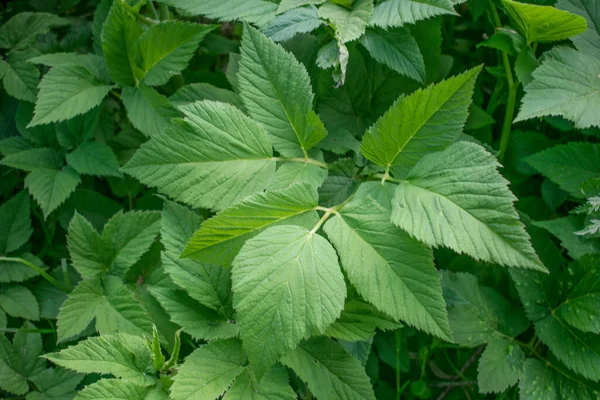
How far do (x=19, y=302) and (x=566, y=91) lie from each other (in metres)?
1.57

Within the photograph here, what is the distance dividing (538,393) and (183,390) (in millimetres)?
854

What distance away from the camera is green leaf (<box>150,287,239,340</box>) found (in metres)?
1.26

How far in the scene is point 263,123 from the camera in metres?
1.21

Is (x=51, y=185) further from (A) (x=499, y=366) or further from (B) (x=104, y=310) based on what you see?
(A) (x=499, y=366)

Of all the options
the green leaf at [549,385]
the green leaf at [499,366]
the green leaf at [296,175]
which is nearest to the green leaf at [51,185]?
the green leaf at [296,175]

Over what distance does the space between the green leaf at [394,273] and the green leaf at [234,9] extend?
23.9 inches

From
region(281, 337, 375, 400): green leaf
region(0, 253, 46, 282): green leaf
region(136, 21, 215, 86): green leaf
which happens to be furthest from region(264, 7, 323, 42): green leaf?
region(0, 253, 46, 282): green leaf

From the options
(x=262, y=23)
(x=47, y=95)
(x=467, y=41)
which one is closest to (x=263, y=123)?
(x=262, y=23)

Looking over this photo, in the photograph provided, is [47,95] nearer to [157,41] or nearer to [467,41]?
[157,41]

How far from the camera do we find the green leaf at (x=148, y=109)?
1483mm

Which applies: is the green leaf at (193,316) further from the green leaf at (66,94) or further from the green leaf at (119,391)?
the green leaf at (66,94)

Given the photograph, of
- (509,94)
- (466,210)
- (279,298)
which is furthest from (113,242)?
Result: (509,94)

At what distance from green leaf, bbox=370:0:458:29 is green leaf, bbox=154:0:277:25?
0.87 feet

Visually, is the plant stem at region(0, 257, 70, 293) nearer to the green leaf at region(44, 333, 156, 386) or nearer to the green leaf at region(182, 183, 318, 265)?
the green leaf at region(44, 333, 156, 386)
